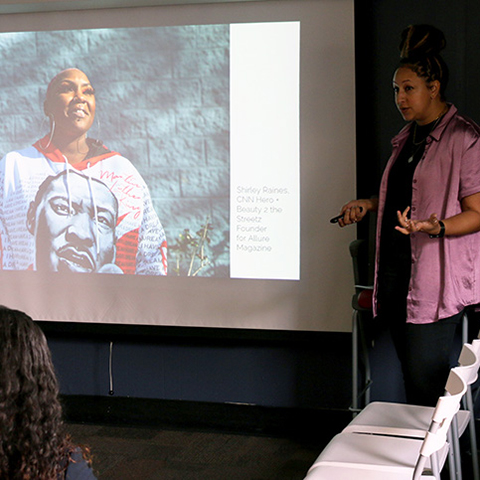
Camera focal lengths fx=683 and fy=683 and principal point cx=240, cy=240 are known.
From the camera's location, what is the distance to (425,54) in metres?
2.61

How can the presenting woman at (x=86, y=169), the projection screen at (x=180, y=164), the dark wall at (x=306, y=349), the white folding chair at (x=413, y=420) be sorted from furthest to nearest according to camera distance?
the presenting woman at (x=86, y=169) → the projection screen at (x=180, y=164) → the dark wall at (x=306, y=349) → the white folding chair at (x=413, y=420)

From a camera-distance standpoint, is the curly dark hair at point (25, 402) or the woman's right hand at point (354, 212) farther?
the woman's right hand at point (354, 212)

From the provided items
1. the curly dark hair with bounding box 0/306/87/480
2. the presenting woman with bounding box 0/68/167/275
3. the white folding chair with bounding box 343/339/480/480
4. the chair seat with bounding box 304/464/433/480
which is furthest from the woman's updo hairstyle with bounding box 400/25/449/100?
the curly dark hair with bounding box 0/306/87/480

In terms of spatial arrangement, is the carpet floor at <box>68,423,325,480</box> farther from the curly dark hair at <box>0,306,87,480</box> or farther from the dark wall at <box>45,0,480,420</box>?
the curly dark hair at <box>0,306,87,480</box>

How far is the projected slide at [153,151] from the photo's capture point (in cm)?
349

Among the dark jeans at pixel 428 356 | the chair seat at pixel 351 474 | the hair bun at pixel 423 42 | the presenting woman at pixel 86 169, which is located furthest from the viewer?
the presenting woman at pixel 86 169

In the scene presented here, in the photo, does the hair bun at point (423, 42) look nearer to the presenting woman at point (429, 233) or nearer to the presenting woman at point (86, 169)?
the presenting woman at point (429, 233)

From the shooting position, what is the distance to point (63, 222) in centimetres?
378

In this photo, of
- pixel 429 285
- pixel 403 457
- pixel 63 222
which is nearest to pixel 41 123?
pixel 63 222

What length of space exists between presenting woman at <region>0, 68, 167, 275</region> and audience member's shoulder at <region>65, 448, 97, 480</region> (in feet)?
8.21

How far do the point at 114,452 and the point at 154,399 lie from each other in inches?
21.5

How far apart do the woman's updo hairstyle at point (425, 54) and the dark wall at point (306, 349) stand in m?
0.71

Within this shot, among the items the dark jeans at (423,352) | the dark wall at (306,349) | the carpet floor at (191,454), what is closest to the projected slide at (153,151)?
the dark wall at (306,349)

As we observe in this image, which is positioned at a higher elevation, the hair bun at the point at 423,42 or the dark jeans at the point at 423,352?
the hair bun at the point at 423,42
